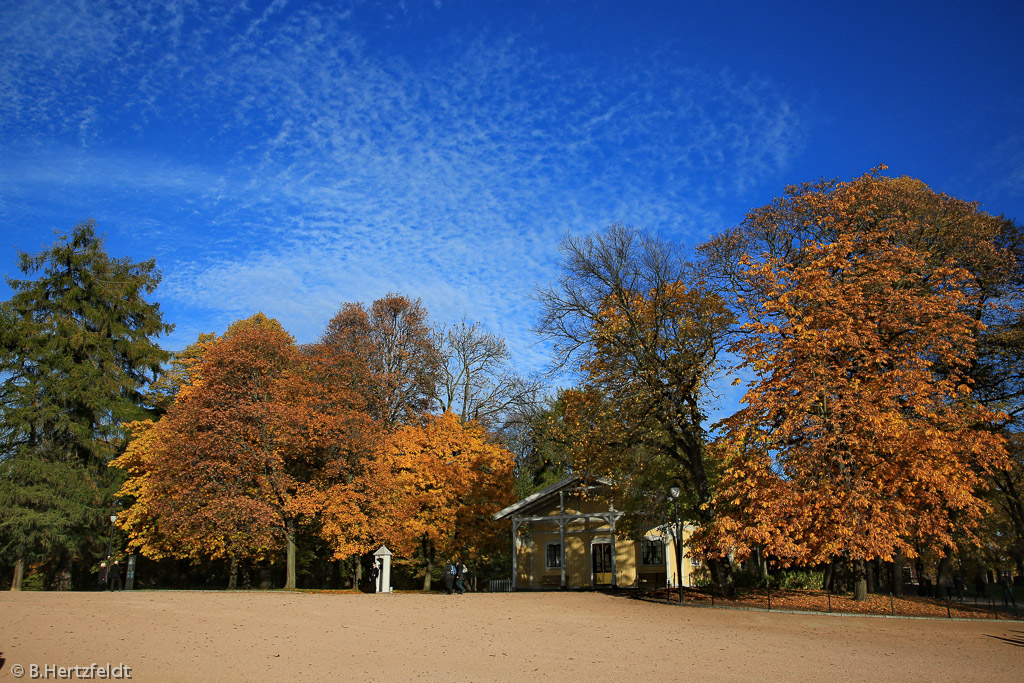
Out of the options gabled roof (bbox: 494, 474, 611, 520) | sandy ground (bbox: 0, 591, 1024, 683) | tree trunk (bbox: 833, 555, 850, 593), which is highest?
gabled roof (bbox: 494, 474, 611, 520)

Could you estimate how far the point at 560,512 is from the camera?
29.6 meters

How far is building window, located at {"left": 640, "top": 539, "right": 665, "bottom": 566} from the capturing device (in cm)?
3008

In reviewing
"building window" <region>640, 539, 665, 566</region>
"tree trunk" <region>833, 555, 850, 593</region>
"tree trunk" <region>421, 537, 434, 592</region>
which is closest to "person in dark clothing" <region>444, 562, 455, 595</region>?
"tree trunk" <region>421, 537, 434, 592</region>

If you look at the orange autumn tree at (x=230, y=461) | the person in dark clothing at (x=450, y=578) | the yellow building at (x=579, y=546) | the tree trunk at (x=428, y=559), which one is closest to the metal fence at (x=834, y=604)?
the person in dark clothing at (x=450, y=578)

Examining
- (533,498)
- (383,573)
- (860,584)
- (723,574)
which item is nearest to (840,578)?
(723,574)

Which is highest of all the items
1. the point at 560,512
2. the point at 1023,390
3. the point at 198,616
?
the point at 1023,390

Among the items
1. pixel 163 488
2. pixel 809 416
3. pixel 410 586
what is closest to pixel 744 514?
pixel 809 416

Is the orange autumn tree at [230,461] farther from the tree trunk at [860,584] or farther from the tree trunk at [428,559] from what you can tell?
the tree trunk at [860,584]

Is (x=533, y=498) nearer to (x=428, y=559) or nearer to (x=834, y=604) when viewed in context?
(x=428, y=559)

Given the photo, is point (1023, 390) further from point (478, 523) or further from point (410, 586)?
point (410, 586)

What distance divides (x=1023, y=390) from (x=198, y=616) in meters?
23.8

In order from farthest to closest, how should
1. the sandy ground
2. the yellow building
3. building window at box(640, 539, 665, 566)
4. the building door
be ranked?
the building door, building window at box(640, 539, 665, 566), the yellow building, the sandy ground

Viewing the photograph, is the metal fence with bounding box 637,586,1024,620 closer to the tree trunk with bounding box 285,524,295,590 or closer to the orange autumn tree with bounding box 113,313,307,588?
the tree trunk with bounding box 285,524,295,590

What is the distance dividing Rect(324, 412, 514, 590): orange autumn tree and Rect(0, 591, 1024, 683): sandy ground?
390 inches
